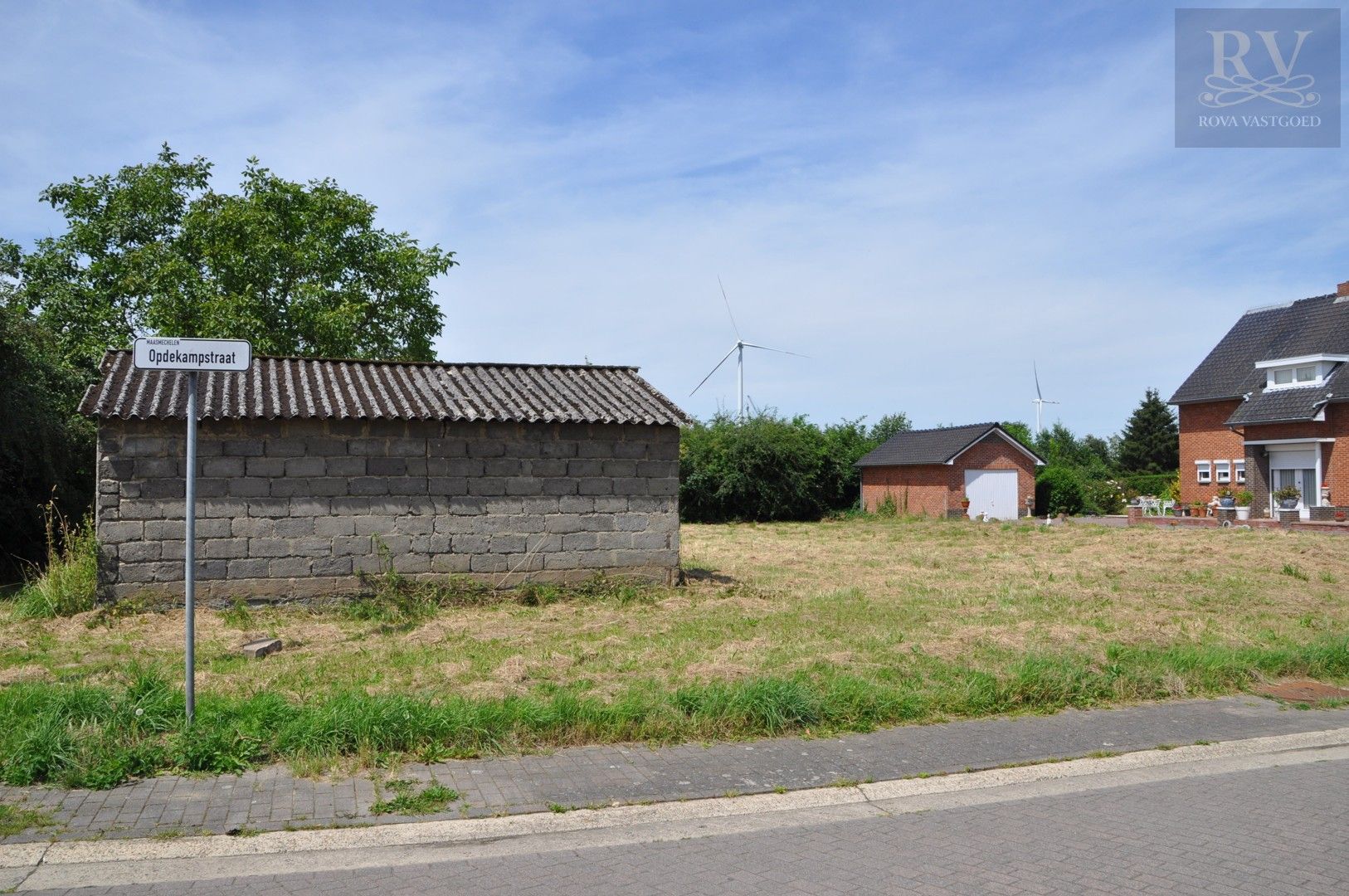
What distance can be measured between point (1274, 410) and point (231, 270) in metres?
34.3

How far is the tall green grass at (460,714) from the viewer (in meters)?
6.40

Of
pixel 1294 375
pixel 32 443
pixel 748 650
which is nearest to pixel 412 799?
pixel 748 650

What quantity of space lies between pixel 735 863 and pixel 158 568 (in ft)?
34.6

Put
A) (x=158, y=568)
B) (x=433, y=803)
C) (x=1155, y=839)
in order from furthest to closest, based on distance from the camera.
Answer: (x=158, y=568) → (x=433, y=803) → (x=1155, y=839)

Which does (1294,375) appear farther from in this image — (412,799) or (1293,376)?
(412,799)

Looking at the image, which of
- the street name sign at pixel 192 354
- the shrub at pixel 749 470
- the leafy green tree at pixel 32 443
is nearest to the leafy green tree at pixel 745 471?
the shrub at pixel 749 470

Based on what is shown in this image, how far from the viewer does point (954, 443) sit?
42.4 m

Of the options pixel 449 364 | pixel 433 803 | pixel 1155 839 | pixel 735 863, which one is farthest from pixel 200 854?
pixel 449 364

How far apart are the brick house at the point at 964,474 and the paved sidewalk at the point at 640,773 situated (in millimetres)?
33990

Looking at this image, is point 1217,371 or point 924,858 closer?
point 924,858

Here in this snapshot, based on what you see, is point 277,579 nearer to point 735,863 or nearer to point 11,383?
point 11,383

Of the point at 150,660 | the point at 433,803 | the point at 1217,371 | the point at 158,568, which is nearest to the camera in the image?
the point at 433,803

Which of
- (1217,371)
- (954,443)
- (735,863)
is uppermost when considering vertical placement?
(1217,371)

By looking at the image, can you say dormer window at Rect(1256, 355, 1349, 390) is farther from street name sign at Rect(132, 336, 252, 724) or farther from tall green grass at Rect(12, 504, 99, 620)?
street name sign at Rect(132, 336, 252, 724)
